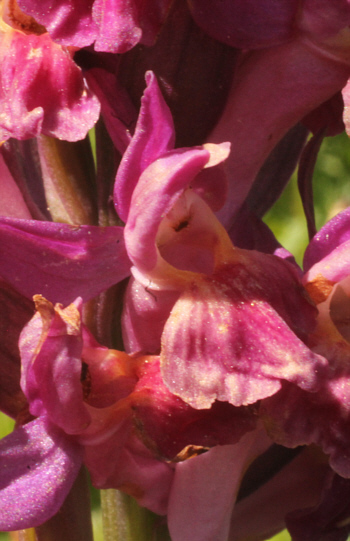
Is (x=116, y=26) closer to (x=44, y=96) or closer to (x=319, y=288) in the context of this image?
(x=44, y=96)

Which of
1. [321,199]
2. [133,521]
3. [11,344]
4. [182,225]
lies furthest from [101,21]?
[321,199]

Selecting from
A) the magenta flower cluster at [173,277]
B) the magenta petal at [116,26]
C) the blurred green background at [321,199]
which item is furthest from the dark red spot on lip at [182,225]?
the blurred green background at [321,199]

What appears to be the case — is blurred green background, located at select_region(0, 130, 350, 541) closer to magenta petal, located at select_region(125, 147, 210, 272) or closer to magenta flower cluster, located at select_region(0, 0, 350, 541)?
magenta flower cluster, located at select_region(0, 0, 350, 541)

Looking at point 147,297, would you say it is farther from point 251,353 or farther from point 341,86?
point 341,86

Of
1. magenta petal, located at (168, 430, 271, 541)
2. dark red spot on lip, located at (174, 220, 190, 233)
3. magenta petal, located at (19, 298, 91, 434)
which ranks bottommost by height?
magenta petal, located at (168, 430, 271, 541)

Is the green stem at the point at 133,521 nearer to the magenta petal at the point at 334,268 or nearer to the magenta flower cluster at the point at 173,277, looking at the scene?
the magenta flower cluster at the point at 173,277

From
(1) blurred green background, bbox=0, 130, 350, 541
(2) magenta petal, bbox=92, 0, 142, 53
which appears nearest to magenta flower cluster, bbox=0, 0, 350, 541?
(2) magenta petal, bbox=92, 0, 142, 53

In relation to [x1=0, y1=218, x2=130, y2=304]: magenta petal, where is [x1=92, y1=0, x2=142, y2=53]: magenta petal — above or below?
above
